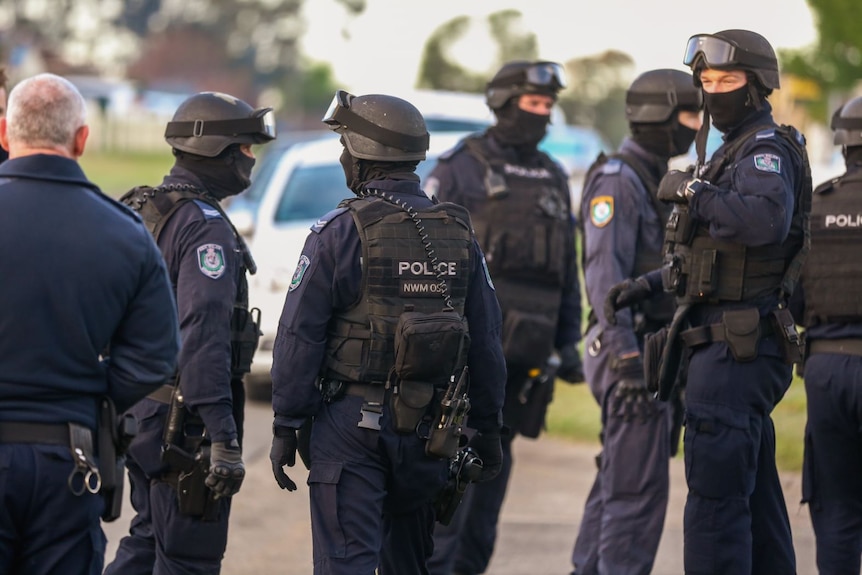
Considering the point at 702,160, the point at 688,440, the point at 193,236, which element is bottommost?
the point at 688,440

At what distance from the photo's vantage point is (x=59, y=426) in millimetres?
3998

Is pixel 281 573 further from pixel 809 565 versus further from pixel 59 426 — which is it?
pixel 59 426

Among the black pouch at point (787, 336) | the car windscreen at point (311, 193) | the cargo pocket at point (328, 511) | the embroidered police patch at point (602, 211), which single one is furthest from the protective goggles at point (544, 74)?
the car windscreen at point (311, 193)

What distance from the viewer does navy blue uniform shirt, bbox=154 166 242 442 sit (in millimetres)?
5137

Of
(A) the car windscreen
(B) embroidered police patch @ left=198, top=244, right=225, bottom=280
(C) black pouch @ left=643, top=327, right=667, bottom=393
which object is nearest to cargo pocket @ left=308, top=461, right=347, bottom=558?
(B) embroidered police patch @ left=198, top=244, right=225, bottom=280

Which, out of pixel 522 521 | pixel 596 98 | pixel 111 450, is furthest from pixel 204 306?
pixel 596 98

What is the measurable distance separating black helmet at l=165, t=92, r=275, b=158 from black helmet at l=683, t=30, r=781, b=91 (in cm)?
175

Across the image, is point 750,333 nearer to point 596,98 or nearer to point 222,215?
point 222,215

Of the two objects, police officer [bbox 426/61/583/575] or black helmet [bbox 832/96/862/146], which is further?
police officer [bbox 426/61/583/575]

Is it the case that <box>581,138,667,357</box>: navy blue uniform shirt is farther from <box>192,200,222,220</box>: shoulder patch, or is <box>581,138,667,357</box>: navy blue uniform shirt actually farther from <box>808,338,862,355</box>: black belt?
<box>192,200,222,220</box>: shoulder patch

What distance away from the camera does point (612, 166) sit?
654 centimetres

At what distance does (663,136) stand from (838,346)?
1328 millimetres

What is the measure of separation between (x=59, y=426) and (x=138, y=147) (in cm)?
8738

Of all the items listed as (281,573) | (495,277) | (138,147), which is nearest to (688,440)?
(495,277)
